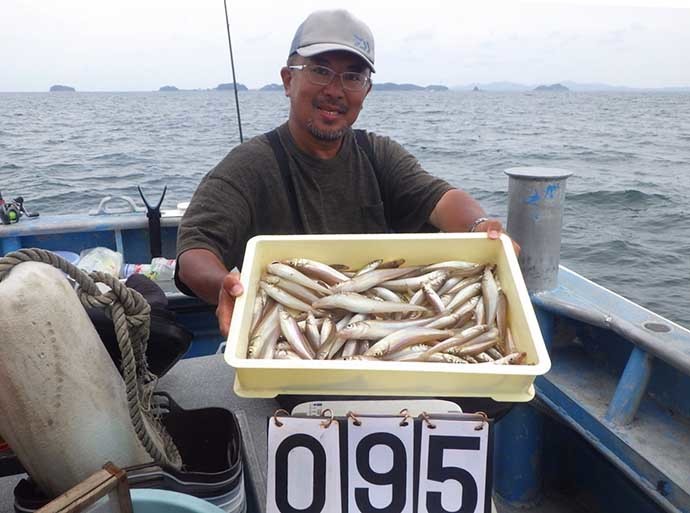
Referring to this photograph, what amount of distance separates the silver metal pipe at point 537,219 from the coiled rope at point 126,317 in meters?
2.19

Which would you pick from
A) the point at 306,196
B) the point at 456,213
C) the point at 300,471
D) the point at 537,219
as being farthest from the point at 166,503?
the point at 537,219

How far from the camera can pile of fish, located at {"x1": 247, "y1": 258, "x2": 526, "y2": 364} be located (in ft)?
5.47

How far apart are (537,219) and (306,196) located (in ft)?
4.30

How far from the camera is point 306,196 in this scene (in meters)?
2.81

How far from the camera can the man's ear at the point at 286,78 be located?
2.86 m

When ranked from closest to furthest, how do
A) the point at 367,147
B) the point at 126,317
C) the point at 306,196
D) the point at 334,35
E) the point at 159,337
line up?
the point at 126,317 → the point at 159,337 → the point at 334,35 → the point at 306,196 → the point at 367,147

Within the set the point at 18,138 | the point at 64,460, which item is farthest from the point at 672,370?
the point at 18,138

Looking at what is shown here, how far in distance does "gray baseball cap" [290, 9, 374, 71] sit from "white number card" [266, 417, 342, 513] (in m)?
1.74

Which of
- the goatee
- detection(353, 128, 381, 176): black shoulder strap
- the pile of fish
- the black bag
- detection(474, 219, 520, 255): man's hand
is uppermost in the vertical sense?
the goatee

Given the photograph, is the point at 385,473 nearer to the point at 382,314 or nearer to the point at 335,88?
Result: the point at 382,314

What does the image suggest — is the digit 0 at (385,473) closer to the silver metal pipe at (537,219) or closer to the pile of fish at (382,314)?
the pile of fish at (382,314)

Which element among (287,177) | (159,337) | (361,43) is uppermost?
(361,43)

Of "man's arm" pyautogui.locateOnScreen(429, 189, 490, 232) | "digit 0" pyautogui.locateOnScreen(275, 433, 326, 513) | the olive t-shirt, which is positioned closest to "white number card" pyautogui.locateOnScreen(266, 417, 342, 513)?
"digit 0" pyautogui.locateOnScreen(275, 433, 326, 513)

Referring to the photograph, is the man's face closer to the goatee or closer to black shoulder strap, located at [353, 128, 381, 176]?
the goatee
